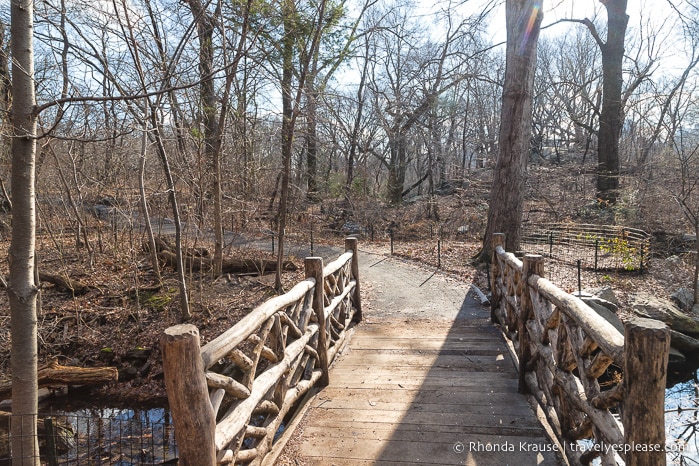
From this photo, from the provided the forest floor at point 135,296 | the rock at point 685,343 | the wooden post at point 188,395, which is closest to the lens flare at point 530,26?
the forest floor at point 135,296

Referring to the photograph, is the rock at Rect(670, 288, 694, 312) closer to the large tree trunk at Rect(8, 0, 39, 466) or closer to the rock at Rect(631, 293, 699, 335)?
the rock at Rect(631, 293, 699, 335)

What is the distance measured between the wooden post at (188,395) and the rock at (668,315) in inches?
304

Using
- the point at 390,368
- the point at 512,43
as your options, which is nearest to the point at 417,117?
the point at 512,43

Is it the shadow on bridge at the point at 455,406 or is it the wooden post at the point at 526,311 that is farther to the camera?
the wooden post at the point at 526,311

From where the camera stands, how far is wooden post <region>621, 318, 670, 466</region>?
68.8 inches

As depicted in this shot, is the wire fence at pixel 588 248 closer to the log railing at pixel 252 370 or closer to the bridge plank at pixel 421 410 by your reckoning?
the bridge plank at pixel 421 410

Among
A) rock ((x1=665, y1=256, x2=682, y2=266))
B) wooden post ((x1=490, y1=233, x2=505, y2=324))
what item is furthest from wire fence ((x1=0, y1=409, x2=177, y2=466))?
rock ((x1=665, y1=256, x2=682, y2=266))

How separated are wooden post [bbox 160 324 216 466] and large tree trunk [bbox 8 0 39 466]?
2.16m

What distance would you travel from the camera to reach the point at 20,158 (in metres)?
3.11

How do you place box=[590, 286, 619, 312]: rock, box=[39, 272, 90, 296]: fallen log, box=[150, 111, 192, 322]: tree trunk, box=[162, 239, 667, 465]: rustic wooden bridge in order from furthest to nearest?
box=[39, 272, 90, 296]: fallen log → box=[590, 286, 619, 312]: rock → box=[150, 111, 192, 322]: tree trunk → box=[162, 239, 667, 465]: rustic wooden bridge

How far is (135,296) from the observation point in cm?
830

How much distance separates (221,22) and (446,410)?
21.1 feet

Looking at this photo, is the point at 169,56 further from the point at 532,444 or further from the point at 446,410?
the point at 532,444

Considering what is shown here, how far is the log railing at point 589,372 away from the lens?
1780 millimetres
